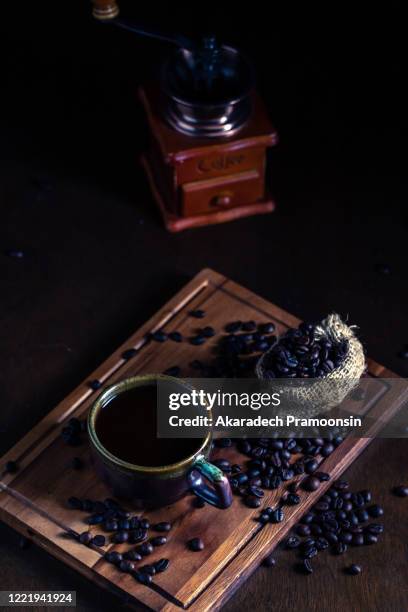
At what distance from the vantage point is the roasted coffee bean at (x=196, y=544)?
2.08 meters

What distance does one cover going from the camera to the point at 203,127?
2.54 metres

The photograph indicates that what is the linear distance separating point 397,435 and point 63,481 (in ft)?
2.21

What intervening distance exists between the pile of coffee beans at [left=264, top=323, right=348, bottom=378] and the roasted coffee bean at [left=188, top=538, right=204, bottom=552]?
34 centimetres

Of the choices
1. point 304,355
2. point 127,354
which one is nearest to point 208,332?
point 127,354

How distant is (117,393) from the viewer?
2.12 metres

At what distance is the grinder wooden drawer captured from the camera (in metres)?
2.63

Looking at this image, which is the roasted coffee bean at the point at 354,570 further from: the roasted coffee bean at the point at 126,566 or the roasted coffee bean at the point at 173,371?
the roasted coffee bean at the point at 173,371

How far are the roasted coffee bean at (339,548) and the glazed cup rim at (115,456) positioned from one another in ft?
1.09

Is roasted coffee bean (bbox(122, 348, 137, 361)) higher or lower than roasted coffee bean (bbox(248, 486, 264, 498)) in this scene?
higher

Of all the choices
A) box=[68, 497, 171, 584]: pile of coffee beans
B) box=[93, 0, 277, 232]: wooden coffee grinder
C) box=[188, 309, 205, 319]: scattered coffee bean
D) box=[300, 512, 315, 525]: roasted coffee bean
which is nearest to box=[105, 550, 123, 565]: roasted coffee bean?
box=[68, 497, 171, 584]: pile of coffee beans

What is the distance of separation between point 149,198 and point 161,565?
1.01 meters

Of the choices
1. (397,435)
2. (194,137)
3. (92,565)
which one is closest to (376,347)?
(397,435)

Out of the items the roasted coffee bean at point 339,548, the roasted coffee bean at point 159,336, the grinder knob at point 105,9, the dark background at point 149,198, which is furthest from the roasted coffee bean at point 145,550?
the grinder knob at point 105,9

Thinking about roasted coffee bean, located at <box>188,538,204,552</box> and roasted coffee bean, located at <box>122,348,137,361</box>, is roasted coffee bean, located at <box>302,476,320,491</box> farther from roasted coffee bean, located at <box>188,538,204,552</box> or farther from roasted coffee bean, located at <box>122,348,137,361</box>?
roasted coffee bean, located at <box>122,348,137,361</box>
